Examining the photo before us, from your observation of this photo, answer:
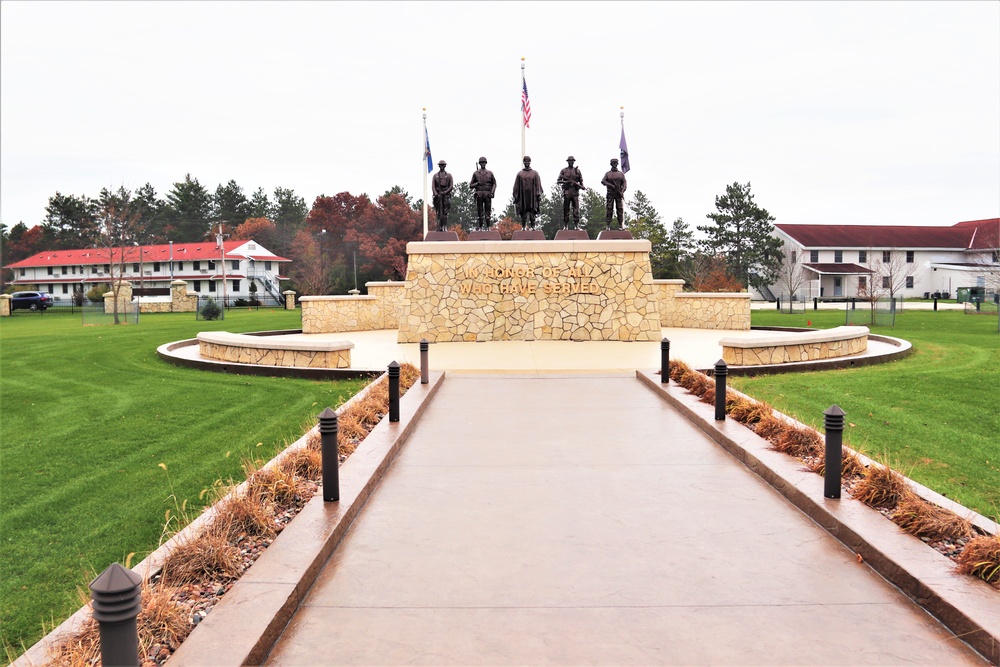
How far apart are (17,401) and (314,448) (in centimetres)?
776

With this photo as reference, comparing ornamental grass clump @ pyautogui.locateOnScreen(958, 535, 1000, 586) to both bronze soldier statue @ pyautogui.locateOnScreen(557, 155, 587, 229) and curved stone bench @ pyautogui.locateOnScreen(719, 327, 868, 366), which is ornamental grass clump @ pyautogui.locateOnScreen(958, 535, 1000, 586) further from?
bronze soldier statue @ pyautogui.locateOnScreen(557, 155, 587, 229)

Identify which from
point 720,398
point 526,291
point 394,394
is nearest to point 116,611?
point 394,394

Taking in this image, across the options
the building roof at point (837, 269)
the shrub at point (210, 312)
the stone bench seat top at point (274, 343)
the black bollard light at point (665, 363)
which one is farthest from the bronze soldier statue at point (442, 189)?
the building roof at point (837, 269)

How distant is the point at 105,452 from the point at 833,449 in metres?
7.59

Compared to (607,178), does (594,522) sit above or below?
below

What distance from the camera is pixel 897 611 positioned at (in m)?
4.07

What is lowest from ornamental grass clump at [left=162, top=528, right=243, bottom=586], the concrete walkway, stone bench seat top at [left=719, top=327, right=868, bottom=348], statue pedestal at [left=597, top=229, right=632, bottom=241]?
the concrete walkway

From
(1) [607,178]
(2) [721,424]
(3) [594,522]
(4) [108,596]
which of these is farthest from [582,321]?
(4) [108,596]

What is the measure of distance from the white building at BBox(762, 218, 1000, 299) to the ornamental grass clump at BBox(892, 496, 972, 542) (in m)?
65.1

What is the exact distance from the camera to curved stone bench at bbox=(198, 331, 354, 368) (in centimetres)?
1394

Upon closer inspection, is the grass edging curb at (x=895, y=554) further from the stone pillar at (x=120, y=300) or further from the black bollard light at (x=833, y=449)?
the stone pillar at (x=120, y=300)

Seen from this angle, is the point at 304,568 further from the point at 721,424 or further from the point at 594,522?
the point at 721,424

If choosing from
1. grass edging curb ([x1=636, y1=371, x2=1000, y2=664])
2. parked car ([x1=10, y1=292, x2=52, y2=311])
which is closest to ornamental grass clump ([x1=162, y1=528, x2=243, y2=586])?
grass edging curb ([x1=636, y1=371, x2=1000, y2=664])

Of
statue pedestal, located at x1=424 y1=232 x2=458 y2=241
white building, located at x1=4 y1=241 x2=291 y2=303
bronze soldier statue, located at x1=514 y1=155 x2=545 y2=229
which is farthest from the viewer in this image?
white building, located at x1=4 y1=241 x2=291 y2=303
